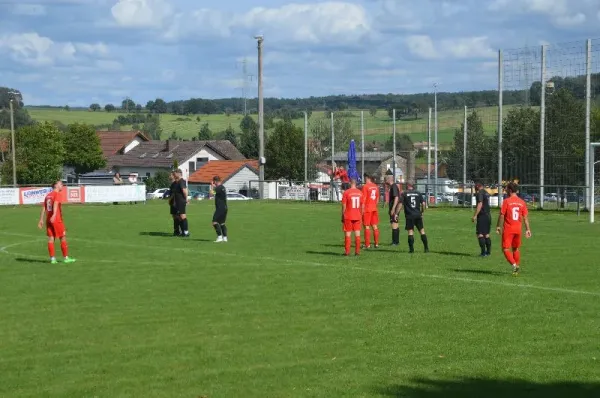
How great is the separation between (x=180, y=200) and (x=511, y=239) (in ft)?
42.6

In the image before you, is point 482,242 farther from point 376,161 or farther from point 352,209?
point 376,161

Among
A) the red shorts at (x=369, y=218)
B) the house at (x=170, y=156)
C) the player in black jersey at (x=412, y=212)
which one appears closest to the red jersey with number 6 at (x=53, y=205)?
the red shorts at (x=369, y=218)

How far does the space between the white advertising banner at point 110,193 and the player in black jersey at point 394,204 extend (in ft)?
110

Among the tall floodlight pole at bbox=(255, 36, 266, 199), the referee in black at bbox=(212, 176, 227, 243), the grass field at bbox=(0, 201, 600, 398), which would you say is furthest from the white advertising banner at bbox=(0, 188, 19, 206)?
the referee in black at bbox=(212, 176, 227, 243)

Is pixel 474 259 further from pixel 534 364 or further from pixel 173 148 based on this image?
pixel 173 148

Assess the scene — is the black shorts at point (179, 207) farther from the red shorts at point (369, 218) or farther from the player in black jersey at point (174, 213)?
the red shorts at point (369, 218)

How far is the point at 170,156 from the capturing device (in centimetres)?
10950

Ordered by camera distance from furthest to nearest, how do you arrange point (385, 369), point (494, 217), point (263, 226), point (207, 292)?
point (494, 217) → point (263, 226) → point (207, 292) → point (385, 369)

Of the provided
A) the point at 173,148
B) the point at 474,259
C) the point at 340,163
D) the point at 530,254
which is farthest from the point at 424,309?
the point at 173,148

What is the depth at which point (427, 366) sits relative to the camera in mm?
10430

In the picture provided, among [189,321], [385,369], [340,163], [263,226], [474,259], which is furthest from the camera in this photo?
[340,163]

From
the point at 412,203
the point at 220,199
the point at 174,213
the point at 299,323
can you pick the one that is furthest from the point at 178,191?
the point at 299,323

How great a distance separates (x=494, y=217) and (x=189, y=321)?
27.1 meters

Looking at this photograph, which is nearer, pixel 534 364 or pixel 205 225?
pixel 534 364
